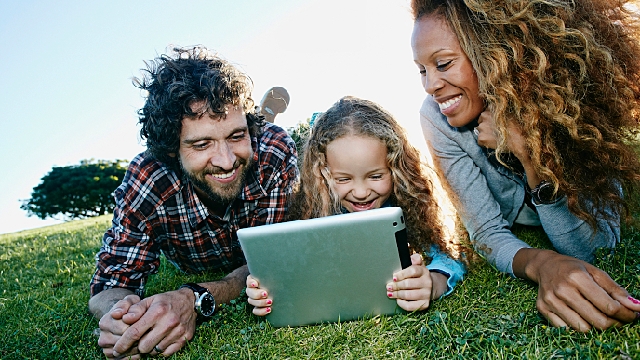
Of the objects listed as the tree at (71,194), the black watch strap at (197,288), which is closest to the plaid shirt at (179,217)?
the black watch strap at (197,288)

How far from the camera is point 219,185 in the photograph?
3.53 m

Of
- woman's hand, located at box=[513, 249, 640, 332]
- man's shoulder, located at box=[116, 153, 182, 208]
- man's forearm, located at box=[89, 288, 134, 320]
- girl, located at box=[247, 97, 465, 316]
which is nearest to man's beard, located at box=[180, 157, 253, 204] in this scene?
man's shoulder, located at box=[116, 153, 182, 208]

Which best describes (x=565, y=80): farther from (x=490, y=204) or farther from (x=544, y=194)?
(x=490, y=204)

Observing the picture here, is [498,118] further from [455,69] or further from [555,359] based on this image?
[555,359]

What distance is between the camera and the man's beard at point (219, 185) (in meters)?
3.49

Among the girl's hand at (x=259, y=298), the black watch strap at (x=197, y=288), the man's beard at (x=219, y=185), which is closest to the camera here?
the girl's hand at (x=259, y=298)

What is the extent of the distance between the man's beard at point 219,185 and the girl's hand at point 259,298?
3.87 feet

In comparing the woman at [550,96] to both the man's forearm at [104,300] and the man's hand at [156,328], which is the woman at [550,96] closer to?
the man's hand at [156,328]

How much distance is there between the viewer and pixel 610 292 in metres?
2.02

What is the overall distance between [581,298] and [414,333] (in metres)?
0.79

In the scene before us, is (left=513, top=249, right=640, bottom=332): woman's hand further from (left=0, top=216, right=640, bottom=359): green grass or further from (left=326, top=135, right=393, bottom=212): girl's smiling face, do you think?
(left=326, top=135, right=393, bottom=212): girl's smiling face

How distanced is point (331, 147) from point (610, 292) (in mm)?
1854

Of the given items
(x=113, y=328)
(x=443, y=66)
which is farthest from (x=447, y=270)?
(x=113, y=328)

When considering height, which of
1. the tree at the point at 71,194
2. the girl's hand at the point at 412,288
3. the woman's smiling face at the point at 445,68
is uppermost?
the woman's smiling face at the point at 445,68
